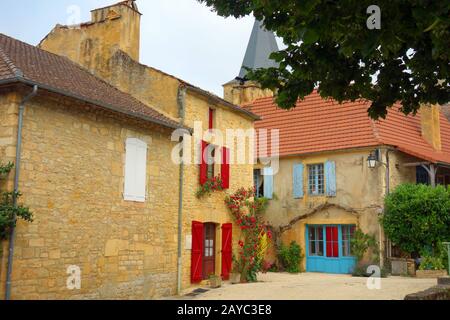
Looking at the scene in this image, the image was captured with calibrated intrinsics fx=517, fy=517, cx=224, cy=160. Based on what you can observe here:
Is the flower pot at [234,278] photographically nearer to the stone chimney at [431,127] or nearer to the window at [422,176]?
the window at [422,176]

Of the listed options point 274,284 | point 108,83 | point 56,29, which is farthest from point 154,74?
point 274,284

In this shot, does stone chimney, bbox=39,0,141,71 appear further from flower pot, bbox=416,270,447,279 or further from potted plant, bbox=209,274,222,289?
flower pot, bbox=416,270,447,279

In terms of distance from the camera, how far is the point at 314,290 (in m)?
12.5

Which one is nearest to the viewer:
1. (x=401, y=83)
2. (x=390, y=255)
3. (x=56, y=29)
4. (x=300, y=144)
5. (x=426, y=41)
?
(x=426, y=41)

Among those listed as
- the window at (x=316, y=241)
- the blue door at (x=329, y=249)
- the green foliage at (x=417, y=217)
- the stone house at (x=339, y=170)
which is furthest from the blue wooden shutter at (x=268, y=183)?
the green foliage at (x=417, y=217)

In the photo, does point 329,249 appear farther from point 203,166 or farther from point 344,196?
point 203,166

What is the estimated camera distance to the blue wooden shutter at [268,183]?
19.6 m

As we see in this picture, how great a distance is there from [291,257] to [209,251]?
5.17m

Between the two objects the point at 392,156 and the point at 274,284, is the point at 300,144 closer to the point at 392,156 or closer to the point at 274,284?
the point at 392,156

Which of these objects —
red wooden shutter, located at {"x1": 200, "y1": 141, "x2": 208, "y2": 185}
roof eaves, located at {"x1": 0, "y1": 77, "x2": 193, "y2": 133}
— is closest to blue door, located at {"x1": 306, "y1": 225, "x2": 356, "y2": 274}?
red wooden shutter, located at {"x1": 200, "y1": 141, "x2": 208, "y2": 185}

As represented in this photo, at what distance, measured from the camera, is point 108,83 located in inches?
547

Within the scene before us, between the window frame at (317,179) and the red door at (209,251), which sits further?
the window frame at (317,179)

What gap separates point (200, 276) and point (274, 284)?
2.15 meters

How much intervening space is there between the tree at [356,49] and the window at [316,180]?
1162 cm
